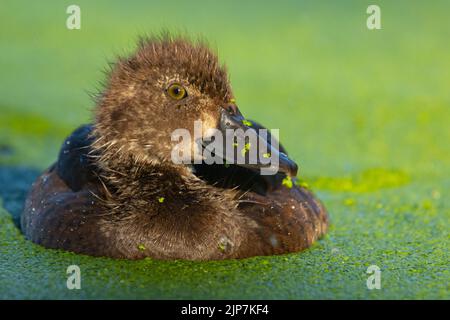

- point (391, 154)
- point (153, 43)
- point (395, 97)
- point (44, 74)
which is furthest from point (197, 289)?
point (44, 74)

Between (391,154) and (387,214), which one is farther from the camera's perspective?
(391,154)

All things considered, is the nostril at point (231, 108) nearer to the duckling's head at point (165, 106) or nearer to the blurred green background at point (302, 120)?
the duckling's head at point (165, 106)

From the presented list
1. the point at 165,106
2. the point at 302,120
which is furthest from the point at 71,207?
the point at 302,120

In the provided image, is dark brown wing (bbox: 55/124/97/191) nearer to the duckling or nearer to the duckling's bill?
the duckling

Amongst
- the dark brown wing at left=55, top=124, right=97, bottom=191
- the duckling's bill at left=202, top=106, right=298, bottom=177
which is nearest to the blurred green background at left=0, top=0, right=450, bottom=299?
the dark brown wing at left=55, top=124, right=97, bottom=191

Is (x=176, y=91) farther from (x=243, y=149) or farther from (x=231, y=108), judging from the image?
(x=243, y=149)
